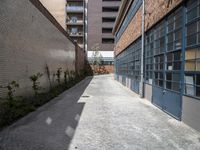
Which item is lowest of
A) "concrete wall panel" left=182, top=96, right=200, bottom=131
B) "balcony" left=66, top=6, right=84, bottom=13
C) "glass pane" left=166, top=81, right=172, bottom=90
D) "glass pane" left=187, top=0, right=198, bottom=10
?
"concrete wall panel" left=182, top=96, right=200, bottom=131

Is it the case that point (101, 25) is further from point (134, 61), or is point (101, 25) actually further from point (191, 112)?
point (191, 112)

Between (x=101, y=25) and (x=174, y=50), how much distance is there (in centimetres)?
4970

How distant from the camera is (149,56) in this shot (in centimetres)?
1254

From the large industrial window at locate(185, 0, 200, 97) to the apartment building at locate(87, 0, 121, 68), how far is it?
1883 inches

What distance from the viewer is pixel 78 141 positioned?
5.56 meters

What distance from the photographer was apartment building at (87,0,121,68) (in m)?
56.0

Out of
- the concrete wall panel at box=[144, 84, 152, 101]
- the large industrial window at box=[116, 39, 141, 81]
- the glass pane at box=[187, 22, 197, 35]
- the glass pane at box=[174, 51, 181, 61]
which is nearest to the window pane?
the glass pane at box=[187, 22, 197, 35]

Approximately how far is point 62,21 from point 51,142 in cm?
4170

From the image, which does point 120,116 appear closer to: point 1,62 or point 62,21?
point 1,62

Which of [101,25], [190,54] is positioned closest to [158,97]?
[190,54]

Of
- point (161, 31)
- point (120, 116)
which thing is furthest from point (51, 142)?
point (161, 31)

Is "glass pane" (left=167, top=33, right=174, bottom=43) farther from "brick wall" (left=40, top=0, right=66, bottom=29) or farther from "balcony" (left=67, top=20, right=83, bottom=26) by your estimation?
"balcony" (left=67, top=20, right=83, bottom=26)

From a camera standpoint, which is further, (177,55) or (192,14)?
(177,55)

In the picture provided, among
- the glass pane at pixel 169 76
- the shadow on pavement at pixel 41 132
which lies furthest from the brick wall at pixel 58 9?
the shadow on pavement at pixel 41 132
